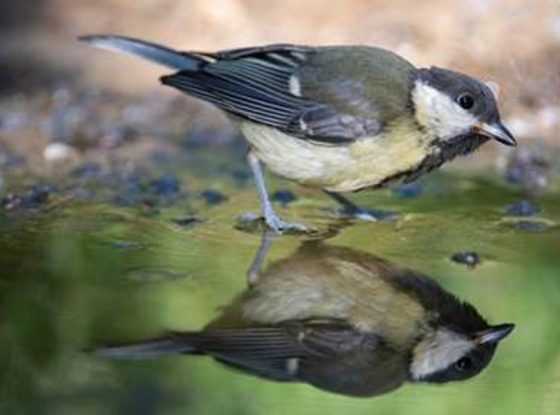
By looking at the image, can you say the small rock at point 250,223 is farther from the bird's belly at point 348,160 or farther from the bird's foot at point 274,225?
the bird's belly at point 348,160

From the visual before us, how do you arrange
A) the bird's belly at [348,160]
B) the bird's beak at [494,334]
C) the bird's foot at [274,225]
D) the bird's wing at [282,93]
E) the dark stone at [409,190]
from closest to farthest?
the bird's beak at [494,334], the bird's belly at [348,160], the bird's wing at [282,93], the bird's foot at [274,225], the dark stone at [409,190]

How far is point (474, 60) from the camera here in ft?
29.5

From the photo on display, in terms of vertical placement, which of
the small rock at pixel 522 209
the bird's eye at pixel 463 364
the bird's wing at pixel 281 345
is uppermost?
the small rock at pixel 522 209

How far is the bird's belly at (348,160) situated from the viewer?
Answer: 5957 millimetres

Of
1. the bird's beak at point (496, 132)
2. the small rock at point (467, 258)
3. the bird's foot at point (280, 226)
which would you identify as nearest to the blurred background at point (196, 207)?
the small rock at point (467, 258)

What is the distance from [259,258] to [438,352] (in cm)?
121

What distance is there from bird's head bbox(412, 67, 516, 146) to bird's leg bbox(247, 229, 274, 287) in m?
0.73

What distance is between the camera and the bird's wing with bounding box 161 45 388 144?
6074 millimetres

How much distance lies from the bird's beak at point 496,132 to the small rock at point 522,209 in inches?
22.1

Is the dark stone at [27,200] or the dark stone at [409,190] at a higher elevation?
the dark stone at [409,190]

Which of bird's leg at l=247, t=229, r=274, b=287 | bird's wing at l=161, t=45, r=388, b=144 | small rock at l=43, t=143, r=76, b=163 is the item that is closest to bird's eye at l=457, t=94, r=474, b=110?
bird's wing at l=161, t=45, r=388, b=144

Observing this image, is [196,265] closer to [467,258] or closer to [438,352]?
[467,258]

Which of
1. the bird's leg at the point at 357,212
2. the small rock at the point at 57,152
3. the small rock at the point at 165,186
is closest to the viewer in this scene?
the bird's leg at the point at 357,212

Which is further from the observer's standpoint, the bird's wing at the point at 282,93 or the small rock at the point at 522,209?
the small rock at the point at 522,209
